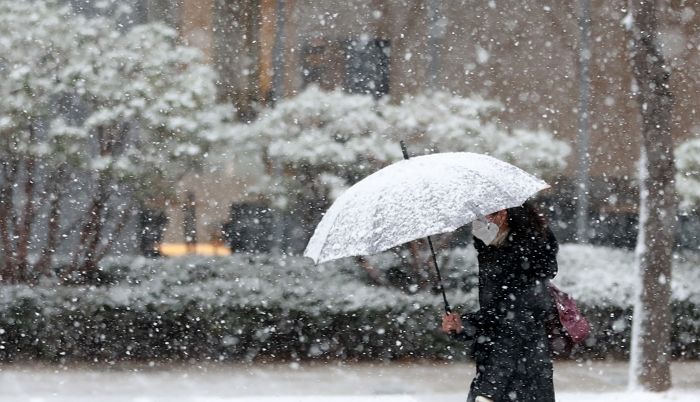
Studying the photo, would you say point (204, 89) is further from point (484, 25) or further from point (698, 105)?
point (698, 105)

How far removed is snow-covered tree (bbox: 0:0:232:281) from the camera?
10695mm

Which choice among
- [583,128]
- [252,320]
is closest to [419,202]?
[252,320]

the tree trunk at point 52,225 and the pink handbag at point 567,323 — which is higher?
the tree trunk at point 52,225

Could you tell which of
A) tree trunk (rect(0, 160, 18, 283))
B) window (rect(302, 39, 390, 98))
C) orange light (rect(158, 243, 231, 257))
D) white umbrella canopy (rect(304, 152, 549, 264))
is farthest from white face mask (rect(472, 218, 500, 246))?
window (rect(302, 39, 390, 98))

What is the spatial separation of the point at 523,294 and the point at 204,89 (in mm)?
7315

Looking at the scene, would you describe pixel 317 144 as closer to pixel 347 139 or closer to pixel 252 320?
pixel 347 139

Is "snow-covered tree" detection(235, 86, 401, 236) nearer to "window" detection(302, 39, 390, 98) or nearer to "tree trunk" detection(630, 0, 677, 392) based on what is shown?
"window" detection(302, 39, 390, 98)

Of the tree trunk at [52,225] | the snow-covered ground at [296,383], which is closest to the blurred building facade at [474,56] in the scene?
the tree trunk at [52,225]

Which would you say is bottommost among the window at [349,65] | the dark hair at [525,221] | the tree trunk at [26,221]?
the dark hair at [525,221]

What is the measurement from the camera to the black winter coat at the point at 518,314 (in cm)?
433

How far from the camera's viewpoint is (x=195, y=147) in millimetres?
11047

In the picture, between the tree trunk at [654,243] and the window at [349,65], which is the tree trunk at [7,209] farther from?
the tree trunk at [654,243]

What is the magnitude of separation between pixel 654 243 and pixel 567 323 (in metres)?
4.01

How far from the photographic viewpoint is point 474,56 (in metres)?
13.0
